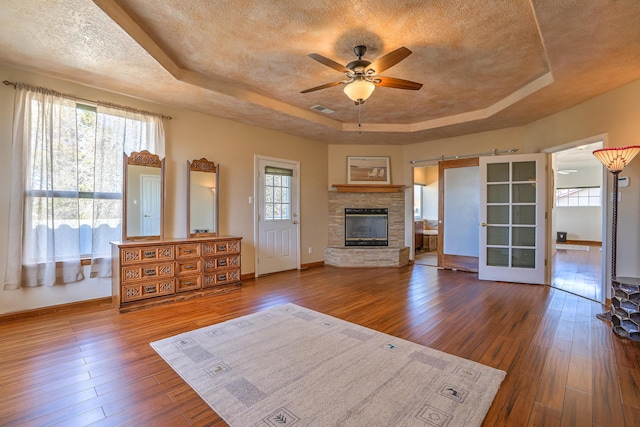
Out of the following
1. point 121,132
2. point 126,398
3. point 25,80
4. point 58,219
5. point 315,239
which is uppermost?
point 25,80

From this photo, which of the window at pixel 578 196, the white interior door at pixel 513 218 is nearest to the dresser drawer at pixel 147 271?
the white interior door at pixel 513 218

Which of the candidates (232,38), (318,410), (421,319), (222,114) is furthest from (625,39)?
(222,114)

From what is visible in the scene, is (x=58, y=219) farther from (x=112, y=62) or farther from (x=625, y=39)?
(x=625, y=39)

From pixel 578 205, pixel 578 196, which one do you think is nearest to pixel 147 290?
pixel 578 205

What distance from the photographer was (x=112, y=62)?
9.62ft

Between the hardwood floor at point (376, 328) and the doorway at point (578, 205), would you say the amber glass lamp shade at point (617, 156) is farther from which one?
the doorway at point (578, 205)

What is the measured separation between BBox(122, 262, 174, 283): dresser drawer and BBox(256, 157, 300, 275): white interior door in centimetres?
173

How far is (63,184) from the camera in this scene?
3369 millimetres

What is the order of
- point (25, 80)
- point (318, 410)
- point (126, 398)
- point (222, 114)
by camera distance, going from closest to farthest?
point (318, 410)
point (126, 398)
point (25, 80)
point (222, 114)

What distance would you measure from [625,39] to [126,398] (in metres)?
4.65

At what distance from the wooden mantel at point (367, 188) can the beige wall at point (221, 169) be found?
0.41 metres

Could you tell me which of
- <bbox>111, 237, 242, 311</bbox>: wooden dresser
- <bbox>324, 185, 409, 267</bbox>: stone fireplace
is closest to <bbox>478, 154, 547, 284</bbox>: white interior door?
<bbox>324, 185, 409, 267</bbox>: stone fireplace

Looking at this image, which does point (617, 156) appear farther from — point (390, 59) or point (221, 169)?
point (221, 169)

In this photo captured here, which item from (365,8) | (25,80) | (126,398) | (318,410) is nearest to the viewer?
(318,410)
